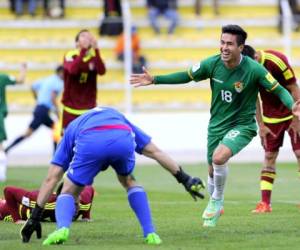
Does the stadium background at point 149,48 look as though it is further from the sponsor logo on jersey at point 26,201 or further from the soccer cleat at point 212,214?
the sponsor logo on jersey at point 26,201

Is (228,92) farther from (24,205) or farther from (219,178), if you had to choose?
(24,205)

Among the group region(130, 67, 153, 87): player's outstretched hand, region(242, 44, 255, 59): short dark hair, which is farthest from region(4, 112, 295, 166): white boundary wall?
region(130, 67, 153, 87): player's outstretched hand

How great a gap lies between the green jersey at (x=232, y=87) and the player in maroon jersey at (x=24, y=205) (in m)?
1.76

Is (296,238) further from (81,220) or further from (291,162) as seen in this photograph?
(291,162)

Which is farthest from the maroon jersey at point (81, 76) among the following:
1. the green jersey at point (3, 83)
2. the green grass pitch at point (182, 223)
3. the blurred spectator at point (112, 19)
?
the blurred spectator at point (112, 19)

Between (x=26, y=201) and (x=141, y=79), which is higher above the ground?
(x=141, y=79)

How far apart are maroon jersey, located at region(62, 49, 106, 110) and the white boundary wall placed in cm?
815

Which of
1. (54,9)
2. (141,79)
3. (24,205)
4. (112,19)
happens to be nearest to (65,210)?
(24,205)

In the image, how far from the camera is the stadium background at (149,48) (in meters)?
27.5

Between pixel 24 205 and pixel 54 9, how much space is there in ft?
59.4

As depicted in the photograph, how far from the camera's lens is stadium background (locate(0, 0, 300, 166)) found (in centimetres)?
2747

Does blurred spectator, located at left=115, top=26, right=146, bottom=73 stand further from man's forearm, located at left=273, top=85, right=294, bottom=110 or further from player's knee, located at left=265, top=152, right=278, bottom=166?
man's forearm, located at left=273, top=85, right=294, bottom=110

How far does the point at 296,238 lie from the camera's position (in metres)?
10.8

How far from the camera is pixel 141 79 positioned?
1192 centimetres
